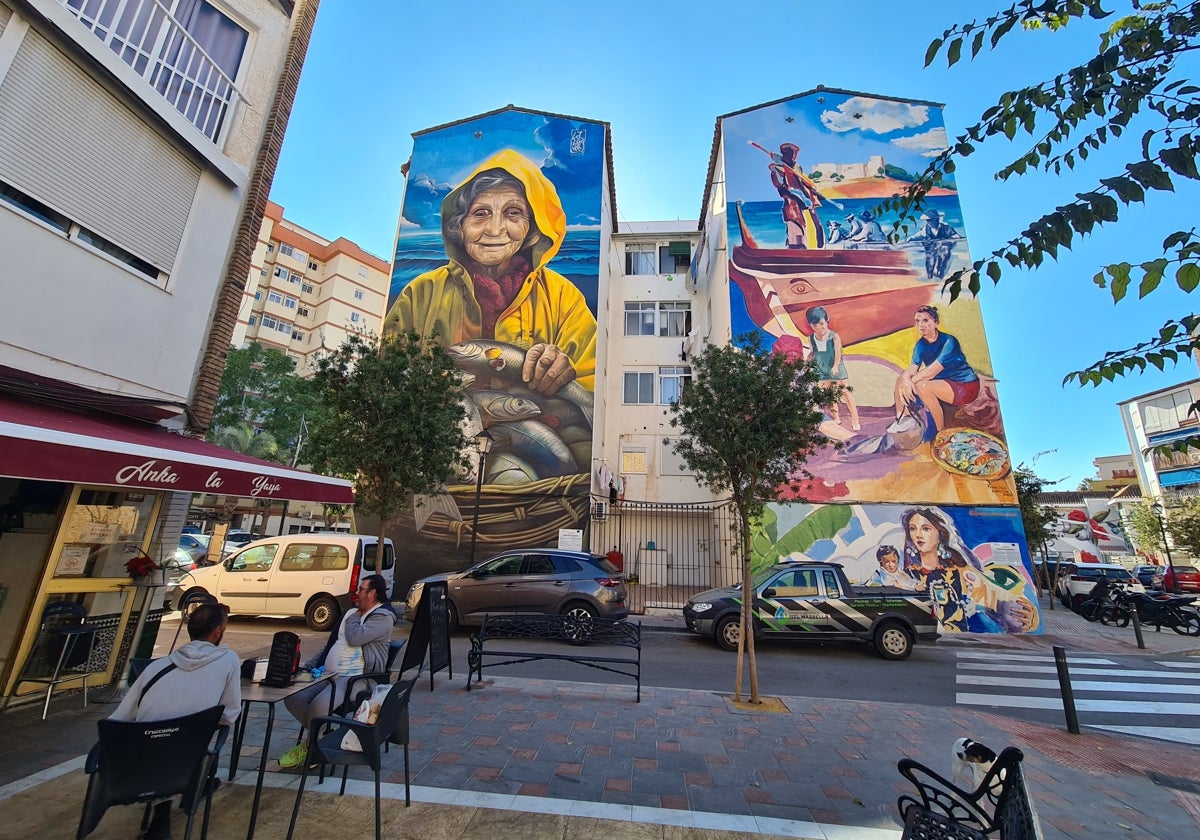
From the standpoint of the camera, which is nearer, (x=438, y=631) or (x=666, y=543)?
(x=438, y=631)

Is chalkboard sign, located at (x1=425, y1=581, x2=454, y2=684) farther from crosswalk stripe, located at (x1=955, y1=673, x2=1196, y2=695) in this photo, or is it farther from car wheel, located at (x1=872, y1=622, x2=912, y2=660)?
crosswalk stripe, located at (x1=955, y1=673, x2=1196, y2=695)

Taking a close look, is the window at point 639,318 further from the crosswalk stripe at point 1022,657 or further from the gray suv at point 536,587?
the crosswalk stripe at point 1022,657

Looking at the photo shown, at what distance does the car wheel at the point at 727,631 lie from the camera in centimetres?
991

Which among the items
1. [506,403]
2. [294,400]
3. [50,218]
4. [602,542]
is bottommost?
[602,542]

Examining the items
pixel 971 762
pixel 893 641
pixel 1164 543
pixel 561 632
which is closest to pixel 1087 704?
pixel 893 641

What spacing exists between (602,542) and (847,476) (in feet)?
29.7

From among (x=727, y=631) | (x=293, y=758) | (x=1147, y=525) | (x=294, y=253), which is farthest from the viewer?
(x=294, y=253)

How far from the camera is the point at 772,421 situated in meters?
7.09

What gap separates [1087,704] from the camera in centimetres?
728

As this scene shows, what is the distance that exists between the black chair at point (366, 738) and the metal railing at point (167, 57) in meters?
8.12

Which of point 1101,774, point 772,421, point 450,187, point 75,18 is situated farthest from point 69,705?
point 450,187

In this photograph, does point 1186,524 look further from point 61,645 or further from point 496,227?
point 61,645

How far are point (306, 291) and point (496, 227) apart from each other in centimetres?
3597

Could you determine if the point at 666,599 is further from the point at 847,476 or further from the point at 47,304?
the point at 47,304
